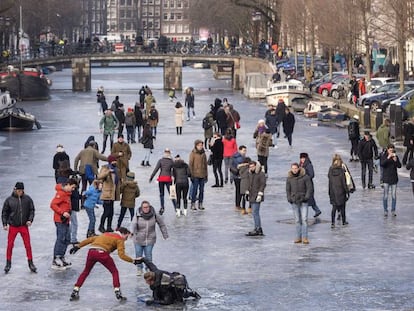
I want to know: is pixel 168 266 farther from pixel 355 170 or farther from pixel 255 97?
pixel 255 97

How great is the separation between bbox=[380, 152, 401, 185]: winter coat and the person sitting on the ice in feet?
28.3

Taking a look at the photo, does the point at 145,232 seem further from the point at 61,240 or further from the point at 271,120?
the point at 271,120

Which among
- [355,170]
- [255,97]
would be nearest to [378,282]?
[355,170]

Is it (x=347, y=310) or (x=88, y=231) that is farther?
(x=88, y=231)

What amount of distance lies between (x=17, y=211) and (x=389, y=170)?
8364 millimetres

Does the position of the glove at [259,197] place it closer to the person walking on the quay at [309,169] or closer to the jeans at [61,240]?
the person walking on the quay at [309,169]

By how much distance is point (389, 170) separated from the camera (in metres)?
27.3

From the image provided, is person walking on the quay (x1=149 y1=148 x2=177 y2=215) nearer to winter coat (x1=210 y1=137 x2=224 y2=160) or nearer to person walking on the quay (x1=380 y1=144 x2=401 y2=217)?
person walking on the quay (x1=380 y1=144 x2=401 y2=217)

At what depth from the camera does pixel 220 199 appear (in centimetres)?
3055

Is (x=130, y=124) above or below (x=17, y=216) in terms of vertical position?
above

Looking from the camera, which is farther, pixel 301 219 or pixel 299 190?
pixel 301 219

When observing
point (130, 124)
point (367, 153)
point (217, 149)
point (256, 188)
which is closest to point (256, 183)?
point (256, 188)

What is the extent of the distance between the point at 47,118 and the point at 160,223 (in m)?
43.6

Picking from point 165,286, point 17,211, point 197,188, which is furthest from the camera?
point 197,188
